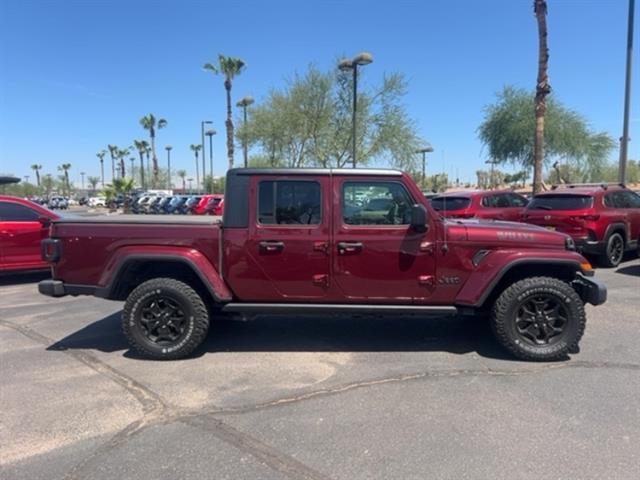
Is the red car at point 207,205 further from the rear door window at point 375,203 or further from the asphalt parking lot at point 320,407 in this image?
the rear door window at point 375,203

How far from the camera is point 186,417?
3.67 m

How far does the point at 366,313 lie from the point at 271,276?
0.99 metres

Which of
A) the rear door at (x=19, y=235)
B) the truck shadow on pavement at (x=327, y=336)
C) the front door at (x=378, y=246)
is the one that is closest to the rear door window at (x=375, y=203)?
the front door at (x=378, y=246)

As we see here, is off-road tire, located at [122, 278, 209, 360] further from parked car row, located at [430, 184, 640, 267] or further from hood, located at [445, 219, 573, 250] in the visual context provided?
parked car row, located at [430, 184, 640, 267]

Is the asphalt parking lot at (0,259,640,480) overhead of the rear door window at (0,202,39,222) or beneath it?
beneath

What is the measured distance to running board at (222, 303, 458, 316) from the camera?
483 cm

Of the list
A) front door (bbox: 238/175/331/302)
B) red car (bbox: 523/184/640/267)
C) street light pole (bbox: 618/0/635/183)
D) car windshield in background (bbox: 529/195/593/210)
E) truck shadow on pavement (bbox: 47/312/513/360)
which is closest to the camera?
front door (bbox: 238/175/331/302)

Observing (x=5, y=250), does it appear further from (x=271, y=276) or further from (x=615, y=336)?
(x=615, y=336)

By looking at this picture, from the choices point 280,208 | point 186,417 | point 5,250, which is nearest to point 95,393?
point 186,417

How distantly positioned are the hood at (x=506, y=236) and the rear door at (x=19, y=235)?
7.66 metres

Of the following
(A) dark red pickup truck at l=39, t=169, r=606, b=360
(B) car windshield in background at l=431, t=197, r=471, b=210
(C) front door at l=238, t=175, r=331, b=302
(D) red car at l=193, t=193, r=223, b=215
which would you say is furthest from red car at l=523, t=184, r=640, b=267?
(D) red car at l=193, t=193, r=223, b=215

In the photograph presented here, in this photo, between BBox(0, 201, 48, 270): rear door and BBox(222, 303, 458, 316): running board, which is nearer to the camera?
BBox(222, 303, 458, 316): running board

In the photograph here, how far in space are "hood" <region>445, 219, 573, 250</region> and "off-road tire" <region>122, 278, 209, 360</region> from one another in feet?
8.42

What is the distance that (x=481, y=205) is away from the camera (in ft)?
39.5
